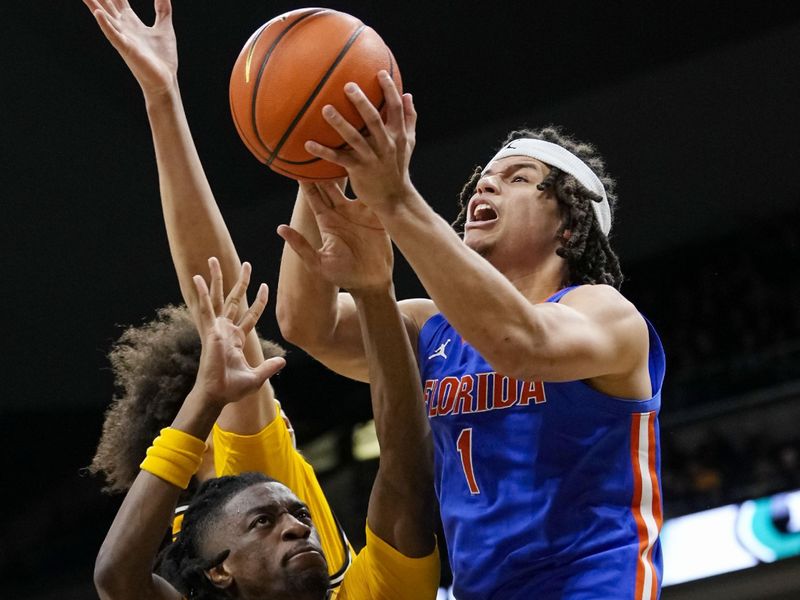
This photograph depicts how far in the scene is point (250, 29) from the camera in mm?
8820

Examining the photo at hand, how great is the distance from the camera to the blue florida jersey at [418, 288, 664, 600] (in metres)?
2.28

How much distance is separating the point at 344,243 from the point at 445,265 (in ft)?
1.44

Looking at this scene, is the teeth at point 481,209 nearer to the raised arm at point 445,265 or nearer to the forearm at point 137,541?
the raised arm at point 445,265

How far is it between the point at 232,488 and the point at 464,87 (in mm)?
7244

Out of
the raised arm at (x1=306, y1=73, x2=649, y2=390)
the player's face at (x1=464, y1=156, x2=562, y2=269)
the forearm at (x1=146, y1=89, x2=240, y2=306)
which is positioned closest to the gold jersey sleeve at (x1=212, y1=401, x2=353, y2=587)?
the forearm at (x1=146, y1=89, x2=240, y2=306)

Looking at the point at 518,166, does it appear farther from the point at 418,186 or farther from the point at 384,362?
the point at 418,186

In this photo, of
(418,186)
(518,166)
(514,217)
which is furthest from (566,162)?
(418,186)

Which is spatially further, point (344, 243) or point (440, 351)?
point (440, 351)

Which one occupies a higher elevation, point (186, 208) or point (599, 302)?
point (186, 208)

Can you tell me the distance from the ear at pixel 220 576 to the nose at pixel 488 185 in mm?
1051

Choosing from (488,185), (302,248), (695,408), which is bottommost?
(302,248)

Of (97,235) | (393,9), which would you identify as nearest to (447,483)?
(393,9)

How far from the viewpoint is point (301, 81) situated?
2146 mm

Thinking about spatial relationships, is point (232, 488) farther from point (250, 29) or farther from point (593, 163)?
point (250, 29)
